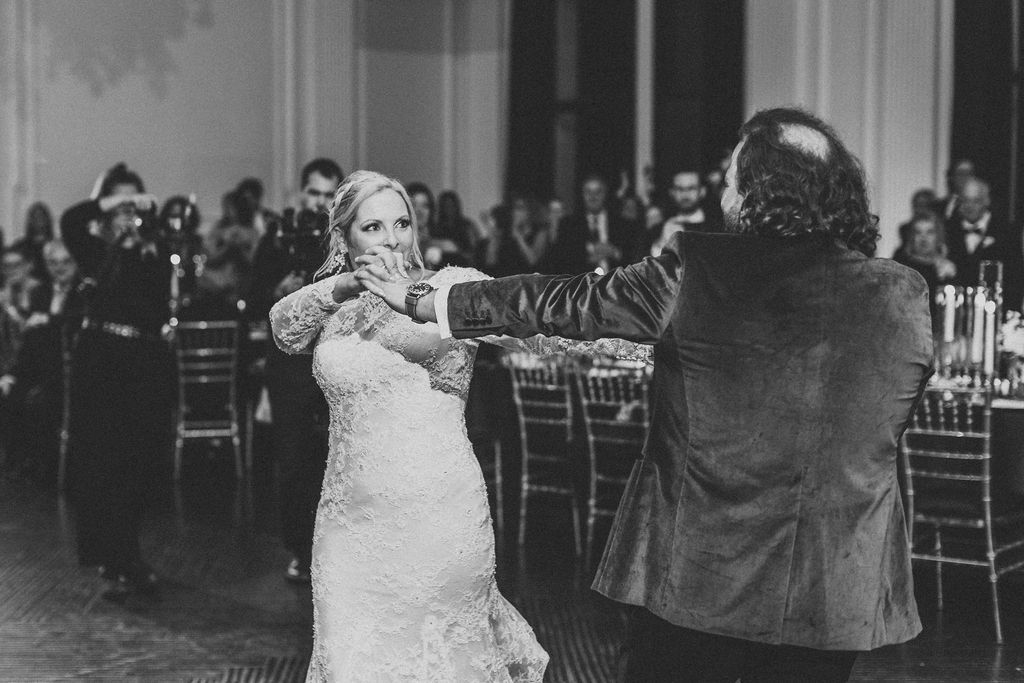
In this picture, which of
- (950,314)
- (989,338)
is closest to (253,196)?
(950,314)

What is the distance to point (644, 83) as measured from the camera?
36.0 feet

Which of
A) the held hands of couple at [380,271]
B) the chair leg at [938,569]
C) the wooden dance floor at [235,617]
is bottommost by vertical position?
the wooden dance floor at [235,617]

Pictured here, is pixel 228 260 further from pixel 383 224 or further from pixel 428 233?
pixel 383 224

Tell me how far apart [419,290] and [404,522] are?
0.75 m

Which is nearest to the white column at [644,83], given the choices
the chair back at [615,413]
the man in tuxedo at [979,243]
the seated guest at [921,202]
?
the seated guest at [921,202]

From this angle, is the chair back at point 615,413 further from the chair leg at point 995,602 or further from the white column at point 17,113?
the white column at point 17,113

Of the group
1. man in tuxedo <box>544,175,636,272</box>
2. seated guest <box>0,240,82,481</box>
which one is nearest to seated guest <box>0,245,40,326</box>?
seated guest <box>0,240,82,481</box>

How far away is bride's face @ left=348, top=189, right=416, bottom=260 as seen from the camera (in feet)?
10.7

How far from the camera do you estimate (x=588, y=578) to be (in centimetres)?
548

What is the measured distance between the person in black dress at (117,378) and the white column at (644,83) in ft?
20.1

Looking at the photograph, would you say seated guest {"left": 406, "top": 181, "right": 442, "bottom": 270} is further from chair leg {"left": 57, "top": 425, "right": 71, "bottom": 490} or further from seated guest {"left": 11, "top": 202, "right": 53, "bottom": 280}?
seated guest {"left": 11, "top": 202, "right": 53, "bottom": 280}

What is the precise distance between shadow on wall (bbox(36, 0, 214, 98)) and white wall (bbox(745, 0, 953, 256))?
5.00 meters

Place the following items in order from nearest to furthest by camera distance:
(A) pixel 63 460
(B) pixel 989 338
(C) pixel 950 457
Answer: (C) pixel 950 457 < (B) pixel 989 338 < (A) pixel 63 460

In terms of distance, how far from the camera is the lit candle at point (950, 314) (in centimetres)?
536
